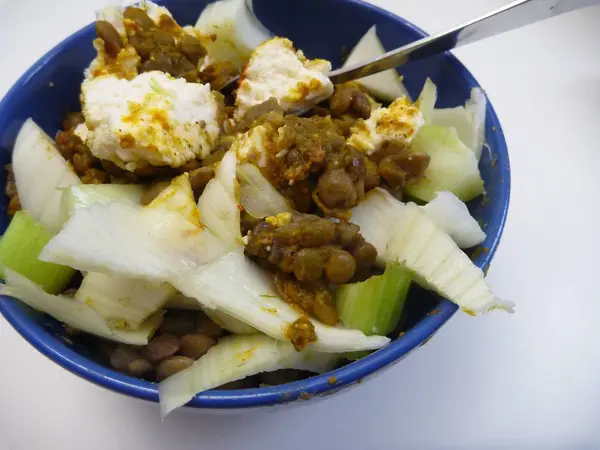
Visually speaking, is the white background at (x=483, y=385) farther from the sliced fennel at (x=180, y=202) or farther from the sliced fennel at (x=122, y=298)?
the sliced fennel at (x=180, y=202)

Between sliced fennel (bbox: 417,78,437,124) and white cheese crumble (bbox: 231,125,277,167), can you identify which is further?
sliced fennel (bbox: 417,78,437,124)

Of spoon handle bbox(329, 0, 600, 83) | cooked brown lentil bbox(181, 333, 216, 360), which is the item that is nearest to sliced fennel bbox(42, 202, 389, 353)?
cooked brown lentil bbox(181, 333, 216, 360)

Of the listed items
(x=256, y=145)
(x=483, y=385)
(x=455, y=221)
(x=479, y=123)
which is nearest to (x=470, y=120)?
(x=479, y=123)

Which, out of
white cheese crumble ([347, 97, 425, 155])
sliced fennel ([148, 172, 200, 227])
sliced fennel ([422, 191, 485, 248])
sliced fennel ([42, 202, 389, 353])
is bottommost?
sliced fennel ([42, 202, 389, 353])

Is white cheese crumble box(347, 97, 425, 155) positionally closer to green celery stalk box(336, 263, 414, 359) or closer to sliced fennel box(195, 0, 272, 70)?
green celery stalk box(336, 263, 414, 359)

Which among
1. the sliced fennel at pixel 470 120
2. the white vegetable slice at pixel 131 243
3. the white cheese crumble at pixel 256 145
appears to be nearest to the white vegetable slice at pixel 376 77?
the sliced fennel at pixel 470 120

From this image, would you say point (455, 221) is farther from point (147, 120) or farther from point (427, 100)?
point (147, 120)
